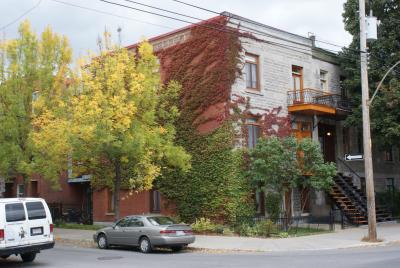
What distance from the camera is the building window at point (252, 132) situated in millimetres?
26620

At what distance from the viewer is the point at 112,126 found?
20.4 meters

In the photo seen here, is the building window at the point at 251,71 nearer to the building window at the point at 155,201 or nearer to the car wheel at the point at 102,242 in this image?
the building window at the point at 155,201

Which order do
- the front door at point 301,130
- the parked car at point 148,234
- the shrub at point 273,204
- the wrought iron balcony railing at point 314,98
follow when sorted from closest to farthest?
the parked car at point 148,234, the shrub at point 273,204, the wrought iron balcony railing at point 314,98, the front door at point 301,130

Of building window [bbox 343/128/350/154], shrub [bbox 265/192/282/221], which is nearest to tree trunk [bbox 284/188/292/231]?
shrub [bbox 265/192/282/221]

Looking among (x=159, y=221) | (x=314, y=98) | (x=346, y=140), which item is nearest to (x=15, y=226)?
(x=159, y=221)

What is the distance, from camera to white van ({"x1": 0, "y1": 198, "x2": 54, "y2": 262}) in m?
14.4

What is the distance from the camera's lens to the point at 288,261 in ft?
47.8

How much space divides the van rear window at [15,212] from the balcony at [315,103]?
54.7ft

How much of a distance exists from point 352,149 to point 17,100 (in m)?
20.3

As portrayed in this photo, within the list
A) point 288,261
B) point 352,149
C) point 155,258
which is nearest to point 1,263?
point 155,258

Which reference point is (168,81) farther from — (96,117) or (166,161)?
(96,117)

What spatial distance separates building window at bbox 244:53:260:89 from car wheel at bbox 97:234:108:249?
1112cm

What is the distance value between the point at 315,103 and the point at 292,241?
970cm

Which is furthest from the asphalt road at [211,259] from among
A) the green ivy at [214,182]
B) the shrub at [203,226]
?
the green ivy at [214,182]
